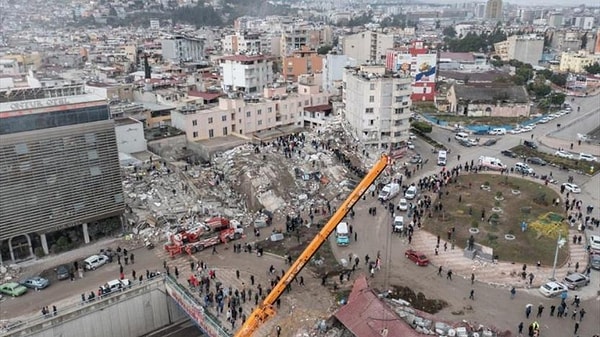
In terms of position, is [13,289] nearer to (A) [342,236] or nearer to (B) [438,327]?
(A) [342,236]

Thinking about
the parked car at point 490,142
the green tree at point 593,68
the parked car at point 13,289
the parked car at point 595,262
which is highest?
the green tree at point 593,68

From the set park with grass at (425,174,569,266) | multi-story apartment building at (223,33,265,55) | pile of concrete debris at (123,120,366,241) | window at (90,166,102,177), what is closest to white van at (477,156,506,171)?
park with grass at (425,174,569,266)

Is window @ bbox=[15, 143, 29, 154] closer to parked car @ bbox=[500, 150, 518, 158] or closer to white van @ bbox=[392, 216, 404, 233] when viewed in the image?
white van @ bbox=[392, 216, 404, 233]

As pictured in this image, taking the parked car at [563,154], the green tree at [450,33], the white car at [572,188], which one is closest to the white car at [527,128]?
the parked car at [563,154]

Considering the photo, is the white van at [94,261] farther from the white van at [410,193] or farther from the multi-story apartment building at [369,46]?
the multi-story apartment building at [369,46]

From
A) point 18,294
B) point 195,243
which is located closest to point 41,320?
point 18,294

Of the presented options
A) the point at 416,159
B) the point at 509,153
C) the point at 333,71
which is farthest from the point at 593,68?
the point at 416,159

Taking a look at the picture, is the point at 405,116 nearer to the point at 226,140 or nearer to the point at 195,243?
the point at 226,140
